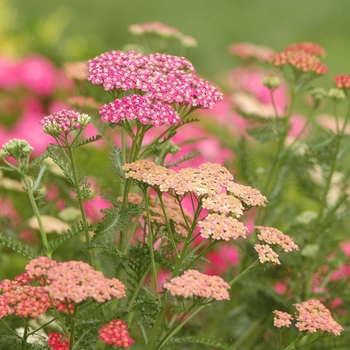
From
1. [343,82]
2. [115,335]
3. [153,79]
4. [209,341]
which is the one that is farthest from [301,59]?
[115,335]

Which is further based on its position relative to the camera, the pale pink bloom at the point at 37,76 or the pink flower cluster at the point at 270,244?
the pale pink bloom at the point at 37,76

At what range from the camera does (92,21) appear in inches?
231

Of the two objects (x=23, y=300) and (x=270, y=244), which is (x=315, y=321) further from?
(x=23, y=300)

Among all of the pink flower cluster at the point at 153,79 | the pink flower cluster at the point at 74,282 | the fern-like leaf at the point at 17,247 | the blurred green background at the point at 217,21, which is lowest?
the pink flower cluster at the point at 74,282

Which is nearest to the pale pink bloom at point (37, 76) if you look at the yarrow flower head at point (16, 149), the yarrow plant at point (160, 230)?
the yarrow plant at point (160, 230)

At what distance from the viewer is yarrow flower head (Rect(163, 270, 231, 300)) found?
3.27ft

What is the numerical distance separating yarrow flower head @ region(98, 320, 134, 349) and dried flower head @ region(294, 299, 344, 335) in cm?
31

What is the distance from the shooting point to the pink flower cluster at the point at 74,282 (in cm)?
98

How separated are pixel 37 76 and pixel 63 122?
2.00 m

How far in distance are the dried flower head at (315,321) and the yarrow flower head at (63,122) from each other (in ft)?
1.71

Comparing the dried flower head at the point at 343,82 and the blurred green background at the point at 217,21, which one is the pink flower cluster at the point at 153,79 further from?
the blurred green background at the point at 217,21

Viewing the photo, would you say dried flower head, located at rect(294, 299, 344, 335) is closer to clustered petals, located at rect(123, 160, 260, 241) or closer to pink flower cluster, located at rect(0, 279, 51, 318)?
clustered petals, located at rect(123, 160, 260, 241)

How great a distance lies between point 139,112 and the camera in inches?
44.1

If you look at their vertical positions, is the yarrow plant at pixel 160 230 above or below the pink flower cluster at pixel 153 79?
below
